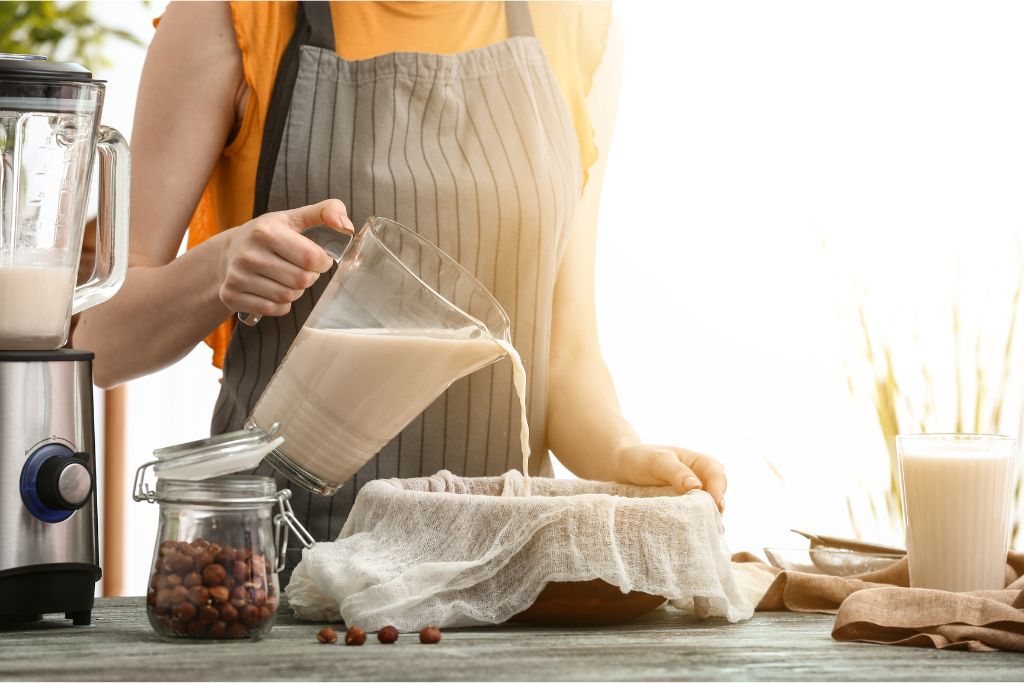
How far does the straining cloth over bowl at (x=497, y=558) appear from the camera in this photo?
851mm

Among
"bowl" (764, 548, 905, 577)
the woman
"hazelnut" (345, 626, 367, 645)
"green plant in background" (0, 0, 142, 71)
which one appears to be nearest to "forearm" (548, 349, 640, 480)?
the woman

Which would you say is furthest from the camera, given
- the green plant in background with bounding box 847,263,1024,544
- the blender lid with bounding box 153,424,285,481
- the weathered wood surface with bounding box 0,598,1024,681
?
the green plant in background with bounding box 847,263,1024,544

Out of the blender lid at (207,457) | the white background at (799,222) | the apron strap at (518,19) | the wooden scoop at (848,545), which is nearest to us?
the blender lid at (207,457)

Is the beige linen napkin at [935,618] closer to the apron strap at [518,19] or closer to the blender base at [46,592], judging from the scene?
the blender base at [46,592]

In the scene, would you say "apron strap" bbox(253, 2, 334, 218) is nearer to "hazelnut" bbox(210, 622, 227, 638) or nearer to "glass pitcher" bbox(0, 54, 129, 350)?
"glass pitcher" bbox(0, 54, 129, 350)

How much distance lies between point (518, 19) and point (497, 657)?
947mm

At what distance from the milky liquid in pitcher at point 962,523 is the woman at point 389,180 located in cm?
29

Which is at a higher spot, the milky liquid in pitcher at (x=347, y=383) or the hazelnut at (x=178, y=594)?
the milky liquid in pitcher at (x=347, y=383)

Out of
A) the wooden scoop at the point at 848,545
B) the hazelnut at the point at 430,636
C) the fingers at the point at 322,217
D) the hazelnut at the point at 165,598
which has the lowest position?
the wooden scoop at the point at 848,545

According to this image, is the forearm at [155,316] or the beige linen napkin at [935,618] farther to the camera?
the forearm at [155,316]

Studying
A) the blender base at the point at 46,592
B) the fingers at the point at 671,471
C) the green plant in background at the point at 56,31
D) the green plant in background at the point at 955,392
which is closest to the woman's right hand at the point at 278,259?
the blender base at the point at 46,592

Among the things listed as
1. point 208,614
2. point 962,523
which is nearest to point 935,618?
point 962,523

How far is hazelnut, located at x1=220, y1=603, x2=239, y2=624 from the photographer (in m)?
0.77

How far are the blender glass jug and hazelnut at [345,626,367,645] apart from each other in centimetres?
18
